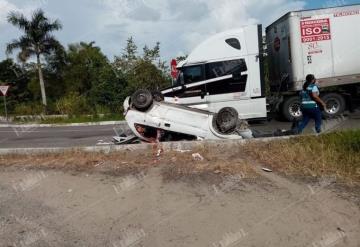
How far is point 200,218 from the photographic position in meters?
5.71

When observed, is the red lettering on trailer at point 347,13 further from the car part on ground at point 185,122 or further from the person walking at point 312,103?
the car part on ground at point 185,122

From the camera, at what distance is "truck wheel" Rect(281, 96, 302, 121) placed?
1422 centimetres

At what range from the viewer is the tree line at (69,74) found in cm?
2642

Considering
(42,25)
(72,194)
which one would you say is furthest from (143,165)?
(42,25)

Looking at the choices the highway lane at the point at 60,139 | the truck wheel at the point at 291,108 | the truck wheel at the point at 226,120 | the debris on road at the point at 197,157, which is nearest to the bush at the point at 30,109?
the highway lane at the point at 60,139

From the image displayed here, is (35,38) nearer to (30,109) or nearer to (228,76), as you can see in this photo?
(30,109)

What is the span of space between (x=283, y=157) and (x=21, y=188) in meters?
4.45

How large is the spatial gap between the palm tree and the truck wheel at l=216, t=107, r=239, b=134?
25.1 m

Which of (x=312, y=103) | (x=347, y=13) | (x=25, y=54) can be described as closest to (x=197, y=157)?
(x=312, y=103)

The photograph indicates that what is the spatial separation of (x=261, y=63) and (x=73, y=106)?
1734 centimetres

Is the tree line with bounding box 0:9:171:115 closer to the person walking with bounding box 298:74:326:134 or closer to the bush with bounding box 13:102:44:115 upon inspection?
the bush with bounding box 13:102:44:115

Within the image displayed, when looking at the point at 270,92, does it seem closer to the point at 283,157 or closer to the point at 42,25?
the point at 283,157

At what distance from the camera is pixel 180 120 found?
32.3 ft

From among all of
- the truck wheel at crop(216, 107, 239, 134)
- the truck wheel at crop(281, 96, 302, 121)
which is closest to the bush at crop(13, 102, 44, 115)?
the truck wheel at crop(281, 96, 302, 121)
